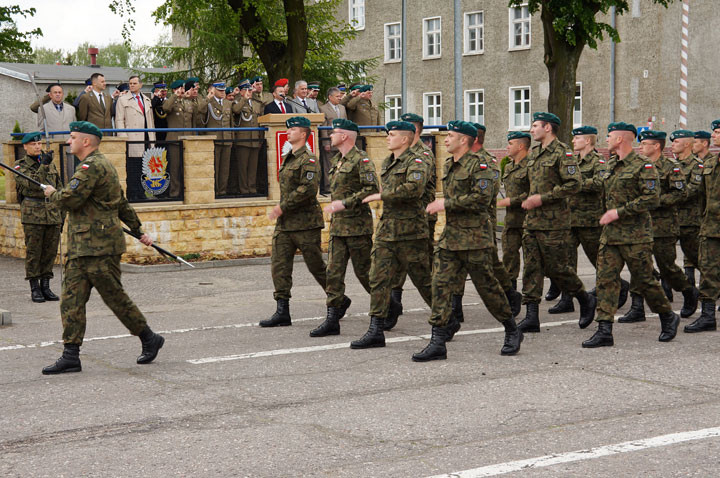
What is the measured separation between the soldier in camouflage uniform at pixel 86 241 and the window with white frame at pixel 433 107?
3572 cm

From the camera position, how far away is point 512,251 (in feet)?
35.7

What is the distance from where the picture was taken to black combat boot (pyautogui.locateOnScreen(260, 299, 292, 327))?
408 inches

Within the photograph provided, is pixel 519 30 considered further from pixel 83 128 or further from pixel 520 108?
pixel 83 128

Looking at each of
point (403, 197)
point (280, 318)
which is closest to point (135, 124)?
point (280, 318)

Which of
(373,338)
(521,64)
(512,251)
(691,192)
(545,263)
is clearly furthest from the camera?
(521,64)

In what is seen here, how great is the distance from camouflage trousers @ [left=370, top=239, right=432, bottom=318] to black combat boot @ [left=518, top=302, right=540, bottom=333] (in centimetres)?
118

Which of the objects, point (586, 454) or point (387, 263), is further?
point (387, 263)

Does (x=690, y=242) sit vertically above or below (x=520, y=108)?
below

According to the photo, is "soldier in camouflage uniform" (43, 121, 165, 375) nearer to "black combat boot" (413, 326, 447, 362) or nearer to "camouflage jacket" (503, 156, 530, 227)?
"black combat boot" (413, 326, 447, 362)

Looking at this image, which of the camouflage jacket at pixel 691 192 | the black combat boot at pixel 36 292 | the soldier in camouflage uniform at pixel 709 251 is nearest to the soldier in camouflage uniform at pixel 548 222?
the soldier in camouflage uniform at pixel 709 251

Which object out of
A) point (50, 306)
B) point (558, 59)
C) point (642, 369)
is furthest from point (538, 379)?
point (558, 59)

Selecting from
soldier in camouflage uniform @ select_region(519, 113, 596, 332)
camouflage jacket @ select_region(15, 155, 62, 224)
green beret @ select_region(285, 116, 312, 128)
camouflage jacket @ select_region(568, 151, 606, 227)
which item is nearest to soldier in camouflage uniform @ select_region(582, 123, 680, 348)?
soldier in camouflage uniform @ select_region(519, 113, 596, 332)

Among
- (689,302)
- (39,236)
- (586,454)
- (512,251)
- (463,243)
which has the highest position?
(463,243)

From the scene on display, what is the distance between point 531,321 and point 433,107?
34606mm
